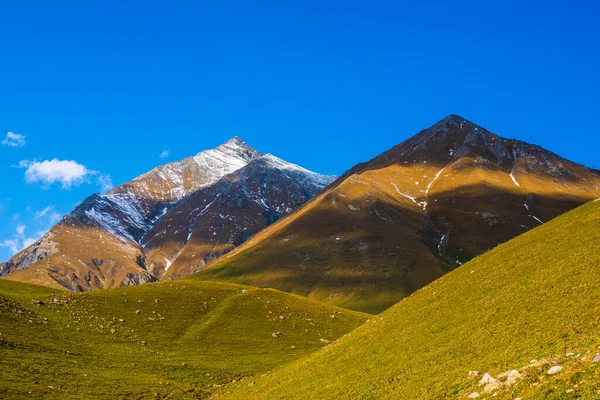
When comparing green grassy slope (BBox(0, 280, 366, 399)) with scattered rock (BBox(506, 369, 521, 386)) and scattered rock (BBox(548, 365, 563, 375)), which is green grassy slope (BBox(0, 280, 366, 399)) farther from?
scattered rock (BBox(548, 365, 563, 375))

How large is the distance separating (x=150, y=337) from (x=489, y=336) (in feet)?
154

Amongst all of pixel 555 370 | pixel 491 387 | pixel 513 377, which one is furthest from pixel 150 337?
pixel 555 370

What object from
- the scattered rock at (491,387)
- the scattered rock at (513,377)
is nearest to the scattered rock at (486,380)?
the scattered rock at (491,387)

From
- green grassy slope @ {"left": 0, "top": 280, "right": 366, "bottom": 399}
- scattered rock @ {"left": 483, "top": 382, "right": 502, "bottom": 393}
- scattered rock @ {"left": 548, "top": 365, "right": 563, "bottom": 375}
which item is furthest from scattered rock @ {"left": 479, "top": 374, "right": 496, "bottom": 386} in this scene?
green grassy slope @ {"left": 0, "top": 280, "right": 366, "bottom": 399}

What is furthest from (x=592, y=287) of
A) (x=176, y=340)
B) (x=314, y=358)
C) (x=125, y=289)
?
(x=125, y=289)

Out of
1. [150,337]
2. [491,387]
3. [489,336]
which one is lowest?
[491,387]

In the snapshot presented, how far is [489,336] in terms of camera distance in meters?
33.2

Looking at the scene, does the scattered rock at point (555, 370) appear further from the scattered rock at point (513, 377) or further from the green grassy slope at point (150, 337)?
the green grassy slope at point (150, 337)

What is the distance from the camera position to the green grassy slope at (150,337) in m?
47.7

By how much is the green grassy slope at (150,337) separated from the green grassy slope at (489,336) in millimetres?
9874

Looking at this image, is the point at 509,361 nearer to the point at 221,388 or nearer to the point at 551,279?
the point at 551,279

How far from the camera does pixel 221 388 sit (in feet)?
170

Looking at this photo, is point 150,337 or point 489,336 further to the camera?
point 150,337

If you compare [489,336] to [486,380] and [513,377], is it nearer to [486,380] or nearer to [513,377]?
[486,380]
